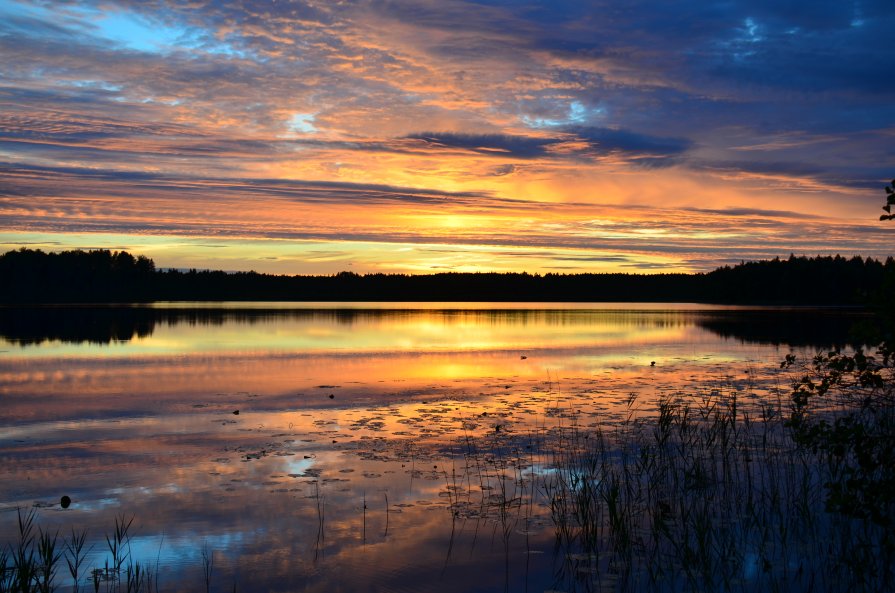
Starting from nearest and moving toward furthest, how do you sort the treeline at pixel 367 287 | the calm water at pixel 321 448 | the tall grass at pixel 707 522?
the tall grass at pixel 707 522
the calm water at pixel 321 448
the treeline at pixel 367 287

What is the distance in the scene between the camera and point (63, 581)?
7.52 metres

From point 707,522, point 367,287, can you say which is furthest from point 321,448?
point 367,287

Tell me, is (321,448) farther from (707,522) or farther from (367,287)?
(367,287)

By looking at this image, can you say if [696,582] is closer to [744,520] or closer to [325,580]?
[744,520]

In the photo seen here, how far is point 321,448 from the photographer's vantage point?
520 inches

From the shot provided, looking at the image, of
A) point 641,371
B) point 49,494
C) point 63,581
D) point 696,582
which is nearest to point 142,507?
point 49,494

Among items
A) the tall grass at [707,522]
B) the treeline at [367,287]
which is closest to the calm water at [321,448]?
the tall grass at [707,522]

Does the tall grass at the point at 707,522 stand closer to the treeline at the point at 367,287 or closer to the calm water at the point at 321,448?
the calm water at the point at 321,448

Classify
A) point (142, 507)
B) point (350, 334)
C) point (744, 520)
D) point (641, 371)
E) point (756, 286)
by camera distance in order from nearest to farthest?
point (744, 520)
point (142, 507)
point (641, 371)
point (350, 334)
point (756, 286)

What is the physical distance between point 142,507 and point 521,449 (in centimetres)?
621

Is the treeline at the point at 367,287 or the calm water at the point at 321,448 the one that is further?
the treeline at the point at 367,287

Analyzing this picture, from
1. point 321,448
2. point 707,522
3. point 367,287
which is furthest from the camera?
point 367,287

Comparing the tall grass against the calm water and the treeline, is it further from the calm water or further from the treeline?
the treeline

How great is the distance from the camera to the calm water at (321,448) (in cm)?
822
